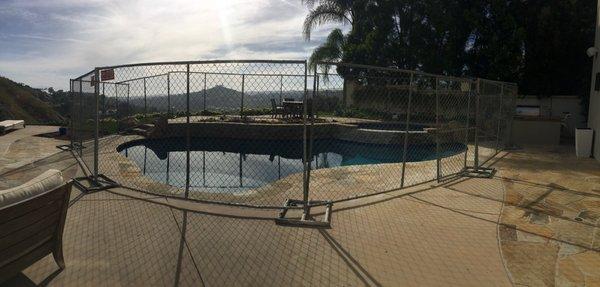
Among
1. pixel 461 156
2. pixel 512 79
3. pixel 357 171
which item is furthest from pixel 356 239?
pixel 512 79

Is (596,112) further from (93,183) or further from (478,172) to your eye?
(93,183)

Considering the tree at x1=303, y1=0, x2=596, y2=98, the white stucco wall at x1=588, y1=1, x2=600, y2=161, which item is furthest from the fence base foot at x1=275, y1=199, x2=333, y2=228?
the tree at x1=303, y1=0, x2=596, y2=98

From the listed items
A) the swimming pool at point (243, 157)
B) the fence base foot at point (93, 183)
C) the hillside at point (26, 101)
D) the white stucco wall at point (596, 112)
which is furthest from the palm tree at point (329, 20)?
the hillside at point (26, 101)

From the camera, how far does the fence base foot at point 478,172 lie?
23.1 ft

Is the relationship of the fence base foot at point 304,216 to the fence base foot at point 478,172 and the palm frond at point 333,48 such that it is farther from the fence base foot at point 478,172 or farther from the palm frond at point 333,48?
the palm frond at point 333,48

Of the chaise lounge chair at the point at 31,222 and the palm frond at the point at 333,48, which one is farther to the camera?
the palm frond at the point at 333,48

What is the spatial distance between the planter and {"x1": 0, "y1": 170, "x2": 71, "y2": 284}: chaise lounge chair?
35.3 feet

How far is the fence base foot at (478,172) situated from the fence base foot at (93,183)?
5.98m

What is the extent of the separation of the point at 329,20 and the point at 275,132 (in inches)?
382

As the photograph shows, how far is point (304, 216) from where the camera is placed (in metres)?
4.45

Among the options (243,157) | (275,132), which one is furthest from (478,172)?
(275,132)

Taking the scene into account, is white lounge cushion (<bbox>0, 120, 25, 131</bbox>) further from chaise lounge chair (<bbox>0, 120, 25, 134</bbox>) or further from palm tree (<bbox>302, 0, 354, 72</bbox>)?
palm tree (<bbox>302, 0, 354, 72</bbox>)

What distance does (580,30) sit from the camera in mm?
14438

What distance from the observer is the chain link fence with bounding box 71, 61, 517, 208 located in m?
5.48
